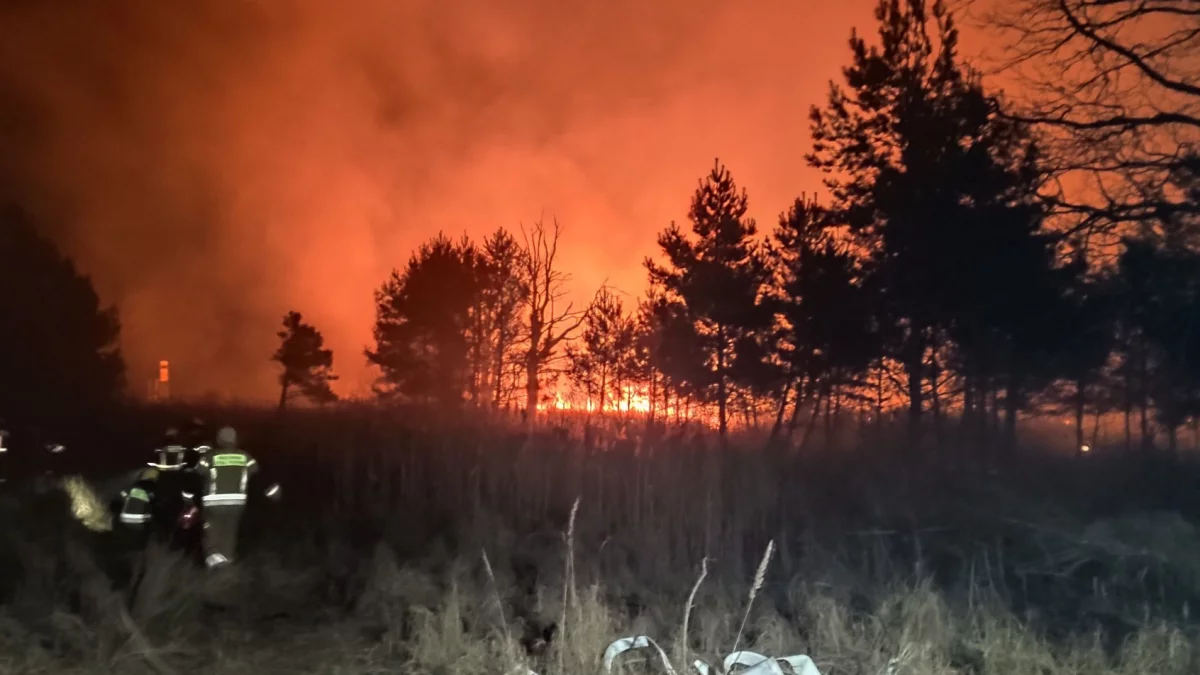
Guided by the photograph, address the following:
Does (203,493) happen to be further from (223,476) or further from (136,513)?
(136,513)

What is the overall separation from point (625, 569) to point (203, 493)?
4031mm

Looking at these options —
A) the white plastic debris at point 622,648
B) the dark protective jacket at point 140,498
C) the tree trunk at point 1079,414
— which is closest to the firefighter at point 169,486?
the dark protective jacket at point 140,498

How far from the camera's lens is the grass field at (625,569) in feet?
18.1

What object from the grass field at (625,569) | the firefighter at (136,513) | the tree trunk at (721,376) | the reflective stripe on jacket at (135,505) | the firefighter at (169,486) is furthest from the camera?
the tree trunk at (721,376)

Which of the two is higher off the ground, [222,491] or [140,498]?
[222,491]

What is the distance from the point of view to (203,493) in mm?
8172

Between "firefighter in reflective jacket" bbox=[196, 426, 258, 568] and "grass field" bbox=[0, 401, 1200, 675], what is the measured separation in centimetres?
55

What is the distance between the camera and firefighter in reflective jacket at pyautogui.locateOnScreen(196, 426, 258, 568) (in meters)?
8.13

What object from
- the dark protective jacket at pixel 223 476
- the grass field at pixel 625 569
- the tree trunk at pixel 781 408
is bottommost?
the grass field at pixel 625 569

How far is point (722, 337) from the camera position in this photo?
2344cm

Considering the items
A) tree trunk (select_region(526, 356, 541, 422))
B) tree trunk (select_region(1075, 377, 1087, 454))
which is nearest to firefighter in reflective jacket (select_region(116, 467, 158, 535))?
tree trunk (select_region(526, 356, 541, 422))

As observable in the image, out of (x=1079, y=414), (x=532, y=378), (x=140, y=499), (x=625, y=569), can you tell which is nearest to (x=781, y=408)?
(x=1079, y=414)

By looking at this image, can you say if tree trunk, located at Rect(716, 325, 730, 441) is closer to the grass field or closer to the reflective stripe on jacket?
the grass field

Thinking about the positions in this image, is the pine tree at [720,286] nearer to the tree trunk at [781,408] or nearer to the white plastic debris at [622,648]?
the tree trunk at [781,408]
